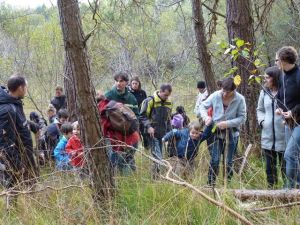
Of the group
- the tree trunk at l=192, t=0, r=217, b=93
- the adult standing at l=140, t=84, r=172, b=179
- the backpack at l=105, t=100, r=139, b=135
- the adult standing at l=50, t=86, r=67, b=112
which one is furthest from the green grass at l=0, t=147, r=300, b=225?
the adult standing at l=50, t=86, r=67, b=112

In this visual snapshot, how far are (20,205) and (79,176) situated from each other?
56 cm

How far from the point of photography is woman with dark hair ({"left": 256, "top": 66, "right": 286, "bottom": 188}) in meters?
4.51

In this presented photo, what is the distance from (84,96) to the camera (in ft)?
11.6

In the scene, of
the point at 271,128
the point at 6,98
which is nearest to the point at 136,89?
the point at 271,128

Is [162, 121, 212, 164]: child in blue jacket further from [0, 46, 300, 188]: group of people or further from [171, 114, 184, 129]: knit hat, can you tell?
[171, 114, 184, 129]: knit hat

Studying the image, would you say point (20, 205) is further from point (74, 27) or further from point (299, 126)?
point (299, 126)

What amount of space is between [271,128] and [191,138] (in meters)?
1.08

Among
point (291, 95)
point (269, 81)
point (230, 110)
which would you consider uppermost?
point (269, 81)

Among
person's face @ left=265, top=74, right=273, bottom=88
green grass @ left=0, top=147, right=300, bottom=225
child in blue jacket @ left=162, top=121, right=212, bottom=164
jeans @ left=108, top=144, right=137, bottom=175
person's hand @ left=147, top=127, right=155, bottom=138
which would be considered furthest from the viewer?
person's hand @ left=147, top=127, right=155, bottom=138

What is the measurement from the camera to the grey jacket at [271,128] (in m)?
4.55

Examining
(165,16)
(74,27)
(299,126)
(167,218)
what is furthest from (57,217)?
(165,16)

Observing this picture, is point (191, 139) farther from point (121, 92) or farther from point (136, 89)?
point (136, 89)

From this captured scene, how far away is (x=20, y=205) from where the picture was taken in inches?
144

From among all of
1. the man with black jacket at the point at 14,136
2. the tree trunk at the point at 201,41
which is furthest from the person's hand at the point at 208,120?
the man with black jacket at the point at 14,136
